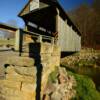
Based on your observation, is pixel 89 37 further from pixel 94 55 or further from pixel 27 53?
pixel 27 53

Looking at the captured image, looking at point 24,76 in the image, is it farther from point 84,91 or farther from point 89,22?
point 89,22

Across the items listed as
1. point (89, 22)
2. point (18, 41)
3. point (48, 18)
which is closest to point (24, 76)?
point (18, 41)

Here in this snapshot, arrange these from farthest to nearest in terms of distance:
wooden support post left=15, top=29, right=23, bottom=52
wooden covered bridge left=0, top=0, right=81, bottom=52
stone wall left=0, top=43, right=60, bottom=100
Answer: wooden covered bridge left=0, top=0, right=81, bottom=52 → wooden support post left=15, top=29, right=23, bottom=52 → stone wall left=0, top=43, right=60, bottom=100

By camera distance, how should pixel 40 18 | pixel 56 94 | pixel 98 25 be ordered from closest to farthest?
pixel 56 94 < pixel 40 18 < pixel 98 25

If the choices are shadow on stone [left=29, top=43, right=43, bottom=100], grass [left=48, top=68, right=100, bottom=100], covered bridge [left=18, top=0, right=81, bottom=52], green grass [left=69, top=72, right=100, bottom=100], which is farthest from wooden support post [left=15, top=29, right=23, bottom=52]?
covered bridge [left=18, top=0, right=81, bottom=52]

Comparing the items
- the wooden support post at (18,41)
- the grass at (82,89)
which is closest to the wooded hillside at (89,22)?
the grass at (82,89)

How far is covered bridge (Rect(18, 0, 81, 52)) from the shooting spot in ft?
39.5

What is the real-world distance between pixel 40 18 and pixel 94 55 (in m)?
18.2

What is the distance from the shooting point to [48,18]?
620 inches

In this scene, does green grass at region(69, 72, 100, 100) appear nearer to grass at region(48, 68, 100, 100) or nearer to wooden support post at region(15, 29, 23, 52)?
grass at region(48, 68, 100, 100)

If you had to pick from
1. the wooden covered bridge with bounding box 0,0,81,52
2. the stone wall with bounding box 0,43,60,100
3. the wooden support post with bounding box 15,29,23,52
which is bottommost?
the stone wall with bounding box 0,43,60,100

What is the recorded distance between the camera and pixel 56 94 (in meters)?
8.33

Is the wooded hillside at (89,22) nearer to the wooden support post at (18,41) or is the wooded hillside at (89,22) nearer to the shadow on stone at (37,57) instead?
the shadow on stone at (37,57)

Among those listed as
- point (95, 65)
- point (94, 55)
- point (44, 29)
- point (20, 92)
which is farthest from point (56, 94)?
point (94, 55)
